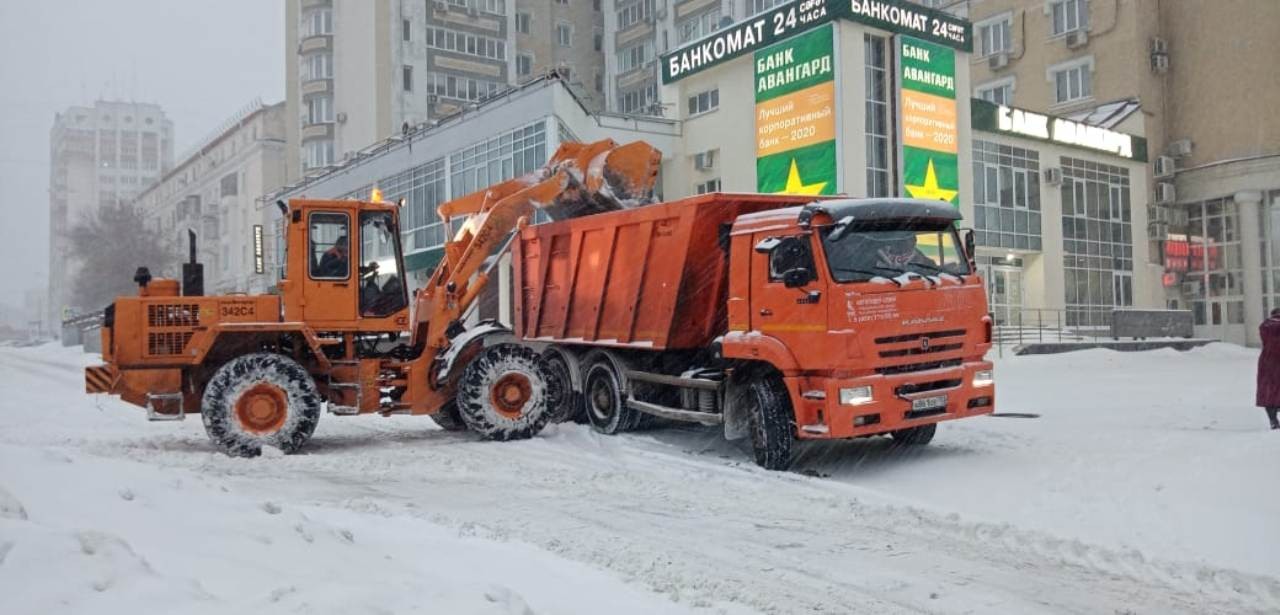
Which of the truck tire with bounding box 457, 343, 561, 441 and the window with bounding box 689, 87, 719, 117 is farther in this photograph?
the window with bounding box 689, 87, 719, 117

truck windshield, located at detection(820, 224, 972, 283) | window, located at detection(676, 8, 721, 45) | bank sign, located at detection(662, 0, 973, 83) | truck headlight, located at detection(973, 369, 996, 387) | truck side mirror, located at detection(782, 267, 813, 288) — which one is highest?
window, located at detection(676, 8, 721, 45)

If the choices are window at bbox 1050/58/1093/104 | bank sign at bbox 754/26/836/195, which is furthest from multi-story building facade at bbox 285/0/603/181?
window at bbox 1050/58/1093/104

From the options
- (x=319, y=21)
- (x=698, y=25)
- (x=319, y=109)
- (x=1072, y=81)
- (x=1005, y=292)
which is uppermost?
(x=319, y=21)

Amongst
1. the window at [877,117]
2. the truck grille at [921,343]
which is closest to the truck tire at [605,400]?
the truck grille at [921,343]

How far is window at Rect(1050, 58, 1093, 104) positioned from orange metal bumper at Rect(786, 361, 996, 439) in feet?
128

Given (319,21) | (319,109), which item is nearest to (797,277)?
(319,109)

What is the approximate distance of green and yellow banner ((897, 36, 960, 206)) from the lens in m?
30.6

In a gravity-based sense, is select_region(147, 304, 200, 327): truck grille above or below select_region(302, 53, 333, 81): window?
below

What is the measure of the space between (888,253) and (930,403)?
1.53 m

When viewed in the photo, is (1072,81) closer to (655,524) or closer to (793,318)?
(793,318)

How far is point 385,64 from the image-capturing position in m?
51.9

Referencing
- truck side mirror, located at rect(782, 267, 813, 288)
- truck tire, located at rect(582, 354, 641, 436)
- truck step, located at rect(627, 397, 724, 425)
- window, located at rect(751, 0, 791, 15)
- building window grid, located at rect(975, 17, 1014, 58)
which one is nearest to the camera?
truck side mirror, located at rect(782, 267, 813, 288)

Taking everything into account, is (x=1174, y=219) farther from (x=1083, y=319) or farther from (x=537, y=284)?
(x=537, y=284)

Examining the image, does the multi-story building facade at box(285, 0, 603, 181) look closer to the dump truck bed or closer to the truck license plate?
the dump truck bed
